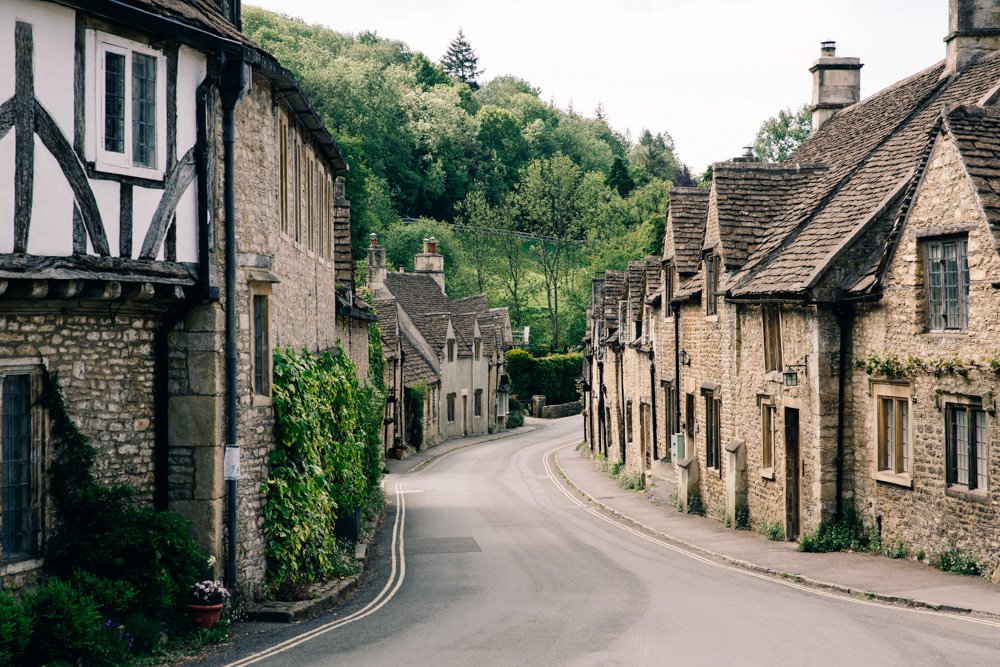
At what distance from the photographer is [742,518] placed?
898 inches

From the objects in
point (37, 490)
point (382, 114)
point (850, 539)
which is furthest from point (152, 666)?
point (382, 114)

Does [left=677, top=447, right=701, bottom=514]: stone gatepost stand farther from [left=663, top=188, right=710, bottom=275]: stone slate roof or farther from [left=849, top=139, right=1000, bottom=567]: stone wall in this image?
[left=849, top=139, right=1000, bottom=567]: stone wall

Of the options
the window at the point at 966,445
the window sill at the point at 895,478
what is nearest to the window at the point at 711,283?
the window sill at the point at 895,478

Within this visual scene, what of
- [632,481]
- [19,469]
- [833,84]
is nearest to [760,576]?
[19,469]

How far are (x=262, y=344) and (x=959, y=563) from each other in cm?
1075

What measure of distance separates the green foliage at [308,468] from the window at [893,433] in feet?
30.6

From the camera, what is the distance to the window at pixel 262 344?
14625 mm

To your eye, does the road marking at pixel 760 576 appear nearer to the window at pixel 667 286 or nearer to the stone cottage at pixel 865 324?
the stone cottage at pixel 865 324

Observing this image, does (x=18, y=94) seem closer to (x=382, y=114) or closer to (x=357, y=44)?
(x=382, y=114)

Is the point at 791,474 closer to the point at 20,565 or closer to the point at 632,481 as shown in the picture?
the point at 632,481

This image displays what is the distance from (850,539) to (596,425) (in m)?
27.3

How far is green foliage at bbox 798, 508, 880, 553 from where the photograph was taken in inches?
734

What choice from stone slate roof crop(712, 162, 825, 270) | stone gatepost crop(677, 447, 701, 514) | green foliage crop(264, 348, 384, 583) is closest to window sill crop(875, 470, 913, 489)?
stone slate roof crop(712, 162, 825, 270)

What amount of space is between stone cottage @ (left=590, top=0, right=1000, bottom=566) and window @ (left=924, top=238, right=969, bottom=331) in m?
0.02
